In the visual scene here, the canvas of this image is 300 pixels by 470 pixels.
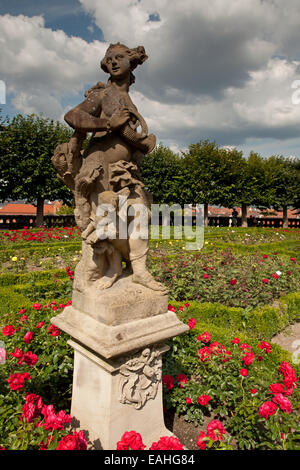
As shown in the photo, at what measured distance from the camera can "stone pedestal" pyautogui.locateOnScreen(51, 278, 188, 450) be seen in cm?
226

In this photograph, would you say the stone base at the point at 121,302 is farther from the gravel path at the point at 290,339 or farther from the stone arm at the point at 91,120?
the gravel path at the point at 290,339

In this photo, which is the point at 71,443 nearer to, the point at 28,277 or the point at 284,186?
the point at 28,277

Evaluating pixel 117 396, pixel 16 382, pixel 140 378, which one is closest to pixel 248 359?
pixel 140 378

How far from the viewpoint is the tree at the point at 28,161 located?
17.2 metres

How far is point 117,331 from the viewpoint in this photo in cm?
224

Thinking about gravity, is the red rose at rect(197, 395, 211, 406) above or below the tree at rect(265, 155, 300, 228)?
below

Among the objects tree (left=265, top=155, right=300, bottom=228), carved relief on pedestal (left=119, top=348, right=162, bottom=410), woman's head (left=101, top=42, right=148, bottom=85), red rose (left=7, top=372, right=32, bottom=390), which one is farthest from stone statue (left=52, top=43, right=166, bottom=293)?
tree (left=265, top=155, right=300, bottom=228)

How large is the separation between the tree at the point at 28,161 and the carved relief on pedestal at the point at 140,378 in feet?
55.5

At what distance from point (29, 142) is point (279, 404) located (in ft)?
62.4

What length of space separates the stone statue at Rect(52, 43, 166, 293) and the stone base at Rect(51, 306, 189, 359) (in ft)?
0.92

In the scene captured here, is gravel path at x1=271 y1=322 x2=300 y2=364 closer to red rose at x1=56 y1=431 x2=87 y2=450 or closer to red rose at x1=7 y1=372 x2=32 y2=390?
red rose at x1=56 y1=431 x2=87 y2=450

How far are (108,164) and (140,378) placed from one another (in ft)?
5.99

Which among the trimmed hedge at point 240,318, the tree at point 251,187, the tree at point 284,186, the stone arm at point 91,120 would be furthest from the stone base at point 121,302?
the tree at point 284,186
